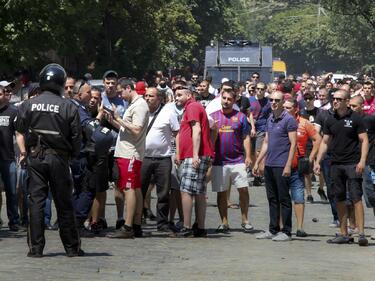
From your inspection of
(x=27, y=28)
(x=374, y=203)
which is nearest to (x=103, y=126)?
(x=374, y=203)

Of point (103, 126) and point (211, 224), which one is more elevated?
point (103, 126)

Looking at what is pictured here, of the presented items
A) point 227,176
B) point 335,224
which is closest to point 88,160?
point 227,176

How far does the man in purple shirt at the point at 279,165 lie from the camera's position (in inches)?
565

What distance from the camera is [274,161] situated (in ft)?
47.3

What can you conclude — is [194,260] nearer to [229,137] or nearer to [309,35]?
[229,137]

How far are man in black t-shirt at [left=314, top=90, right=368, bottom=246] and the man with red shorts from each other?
91.2 inches

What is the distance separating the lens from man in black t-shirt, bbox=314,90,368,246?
14039 millimetres

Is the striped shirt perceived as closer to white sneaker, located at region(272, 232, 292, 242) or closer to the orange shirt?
white sneaker, located at region(272, 232, 292, 242)

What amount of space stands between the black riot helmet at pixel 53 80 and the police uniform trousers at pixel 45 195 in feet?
2.25

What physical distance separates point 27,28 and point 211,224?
10.5 m

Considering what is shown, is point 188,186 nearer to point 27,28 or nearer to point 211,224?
point 211,224

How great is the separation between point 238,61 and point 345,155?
23.7m

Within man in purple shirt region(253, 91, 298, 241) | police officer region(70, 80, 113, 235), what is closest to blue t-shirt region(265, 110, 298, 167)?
man in purple shirt region(253, 91, 298, 241)

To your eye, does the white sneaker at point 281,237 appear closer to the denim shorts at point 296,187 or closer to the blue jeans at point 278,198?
the blue jeans at point 278,198
